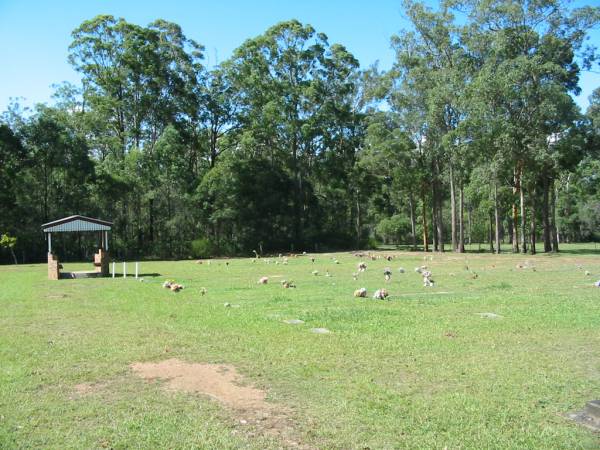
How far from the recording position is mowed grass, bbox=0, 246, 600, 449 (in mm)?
4215

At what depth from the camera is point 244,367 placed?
6.06 metres

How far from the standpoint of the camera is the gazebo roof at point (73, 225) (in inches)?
880

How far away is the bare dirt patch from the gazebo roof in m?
18.0

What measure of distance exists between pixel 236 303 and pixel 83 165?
2971 centimetres

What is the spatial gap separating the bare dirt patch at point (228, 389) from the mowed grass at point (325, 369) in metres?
0.11

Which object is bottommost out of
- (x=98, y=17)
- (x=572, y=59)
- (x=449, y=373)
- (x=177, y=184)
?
(x=449, y=373)

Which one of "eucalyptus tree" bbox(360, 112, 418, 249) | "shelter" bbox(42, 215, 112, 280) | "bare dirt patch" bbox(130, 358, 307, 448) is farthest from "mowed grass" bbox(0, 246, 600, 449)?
"eucalyptus tree" bbox(360, 112, 418, 249)

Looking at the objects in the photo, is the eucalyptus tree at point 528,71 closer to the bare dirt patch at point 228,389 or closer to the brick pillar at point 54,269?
the brick pillar at point 54,269

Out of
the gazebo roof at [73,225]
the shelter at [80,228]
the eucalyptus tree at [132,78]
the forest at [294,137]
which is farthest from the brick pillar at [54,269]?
the eucalyptus tree at [132,78]

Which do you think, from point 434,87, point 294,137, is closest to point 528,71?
point 434,87

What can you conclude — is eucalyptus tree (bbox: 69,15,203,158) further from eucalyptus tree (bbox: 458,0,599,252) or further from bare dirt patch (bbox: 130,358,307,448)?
bare dirt patch (bbox: 130,358,307,448)

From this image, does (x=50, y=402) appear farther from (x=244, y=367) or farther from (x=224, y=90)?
(x=224, y=90)

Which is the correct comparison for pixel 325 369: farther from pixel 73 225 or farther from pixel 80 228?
pixel 73 225

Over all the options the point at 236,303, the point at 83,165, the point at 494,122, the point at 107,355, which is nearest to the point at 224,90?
the point at 83,165
